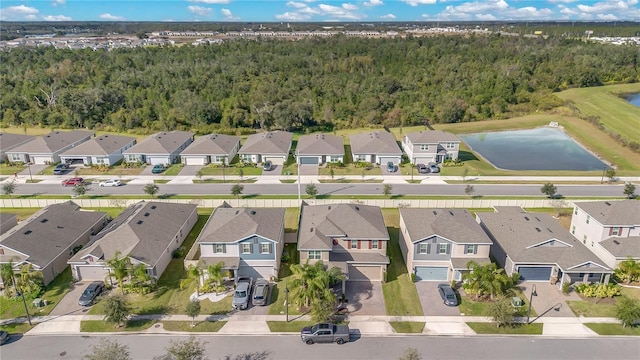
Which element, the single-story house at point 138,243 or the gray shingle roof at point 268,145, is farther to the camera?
the gray shingle roof at point 268,145

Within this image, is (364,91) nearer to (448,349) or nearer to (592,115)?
(592,115)

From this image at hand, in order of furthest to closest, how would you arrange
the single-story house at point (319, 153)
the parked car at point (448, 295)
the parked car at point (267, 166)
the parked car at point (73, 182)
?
the single-story house at point (319, 153) < the parked car at point (267, 166) < the parked car at point (73, 182) < the parked car at point (448, 295)

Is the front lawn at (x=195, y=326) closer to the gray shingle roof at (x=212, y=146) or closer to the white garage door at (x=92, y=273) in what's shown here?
the white garage door at (x=92, y=273)

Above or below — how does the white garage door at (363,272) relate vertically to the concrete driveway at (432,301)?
above

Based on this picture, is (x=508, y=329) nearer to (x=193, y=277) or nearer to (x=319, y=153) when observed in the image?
(x=193, y=277)

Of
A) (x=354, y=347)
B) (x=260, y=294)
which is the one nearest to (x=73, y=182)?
(x=260, y=294)

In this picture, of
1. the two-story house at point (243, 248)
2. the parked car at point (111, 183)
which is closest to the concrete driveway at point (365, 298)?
the two-story house at point (243, 248)

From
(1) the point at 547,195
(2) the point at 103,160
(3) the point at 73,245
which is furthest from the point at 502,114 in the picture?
(3) the point at 73,245

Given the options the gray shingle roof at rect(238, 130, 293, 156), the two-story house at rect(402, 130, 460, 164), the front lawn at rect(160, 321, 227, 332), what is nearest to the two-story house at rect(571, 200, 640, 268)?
the two-story house at rect(402, 130, 460, 164)
